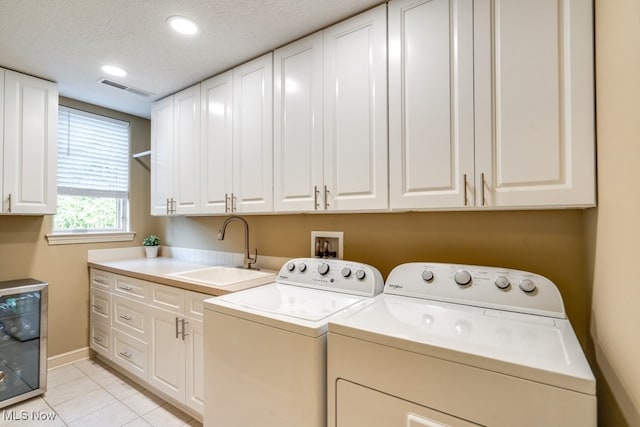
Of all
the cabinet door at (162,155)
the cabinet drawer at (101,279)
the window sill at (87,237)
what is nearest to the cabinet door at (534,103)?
the cabinet door at (162,155)


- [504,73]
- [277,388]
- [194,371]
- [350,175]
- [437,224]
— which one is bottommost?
[194,371]

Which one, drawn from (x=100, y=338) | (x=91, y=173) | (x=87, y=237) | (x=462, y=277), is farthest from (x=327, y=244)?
(x=91, y=173)

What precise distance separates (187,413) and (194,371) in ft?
1.36

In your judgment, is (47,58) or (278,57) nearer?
(278,57)

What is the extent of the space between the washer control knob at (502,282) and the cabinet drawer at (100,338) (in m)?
2.83

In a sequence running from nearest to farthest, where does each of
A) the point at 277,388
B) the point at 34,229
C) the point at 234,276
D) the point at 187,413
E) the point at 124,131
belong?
the point at 277,388 < the point at 187,413 < the point at 234,276 < the point at 34,229 < the point at 124,131

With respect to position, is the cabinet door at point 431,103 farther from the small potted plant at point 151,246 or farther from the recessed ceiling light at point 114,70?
the small potted plant at point 151,246

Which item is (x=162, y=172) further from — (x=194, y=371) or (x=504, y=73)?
(x=504, y=73)

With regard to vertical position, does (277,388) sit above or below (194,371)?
above

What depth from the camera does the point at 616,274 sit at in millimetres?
874

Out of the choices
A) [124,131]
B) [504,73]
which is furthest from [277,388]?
[124,131]

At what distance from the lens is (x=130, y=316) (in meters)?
2.31

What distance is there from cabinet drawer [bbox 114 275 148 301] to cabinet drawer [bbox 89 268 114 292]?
0.39ft

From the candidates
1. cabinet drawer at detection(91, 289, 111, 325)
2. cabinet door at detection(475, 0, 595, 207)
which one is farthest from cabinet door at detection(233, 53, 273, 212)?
cabinet drawer at detection(91, 289, 111, 325)
